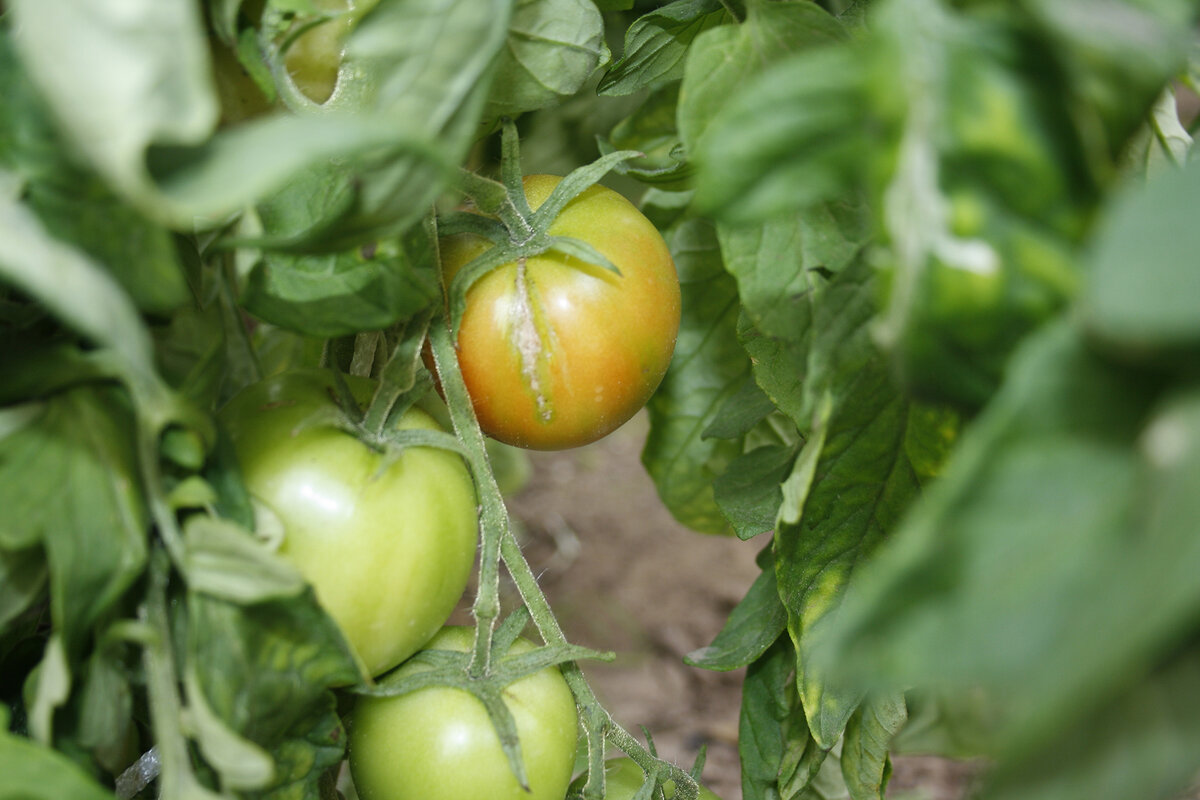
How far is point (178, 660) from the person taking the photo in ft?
1.39

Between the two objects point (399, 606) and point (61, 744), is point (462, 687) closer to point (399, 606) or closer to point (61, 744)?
point (399, 606)

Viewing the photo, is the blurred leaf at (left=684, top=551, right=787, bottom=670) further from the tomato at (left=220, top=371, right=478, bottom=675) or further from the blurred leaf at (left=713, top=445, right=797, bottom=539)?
the tomato at (left=220, top=371, right=478, bottom=675)

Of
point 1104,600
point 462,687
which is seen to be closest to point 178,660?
point 462,687

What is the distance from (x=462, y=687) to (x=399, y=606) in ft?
0.25

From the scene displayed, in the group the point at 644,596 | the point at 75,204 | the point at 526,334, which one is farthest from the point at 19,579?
the point at 644,596

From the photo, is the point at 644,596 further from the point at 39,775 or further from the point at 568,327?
the point at 39,775

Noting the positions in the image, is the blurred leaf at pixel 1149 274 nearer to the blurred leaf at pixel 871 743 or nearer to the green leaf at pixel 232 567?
the green leaf at pixel 232 567

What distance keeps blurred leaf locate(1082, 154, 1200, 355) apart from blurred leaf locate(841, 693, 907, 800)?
0.41 meters

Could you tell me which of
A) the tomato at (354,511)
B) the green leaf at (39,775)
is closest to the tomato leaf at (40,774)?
the green leaf at (39,775)

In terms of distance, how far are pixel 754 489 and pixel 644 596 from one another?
0.97 metres

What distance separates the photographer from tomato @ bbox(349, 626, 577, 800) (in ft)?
1.70

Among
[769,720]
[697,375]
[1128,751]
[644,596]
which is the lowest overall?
[644,596]

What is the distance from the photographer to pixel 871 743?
62 cm

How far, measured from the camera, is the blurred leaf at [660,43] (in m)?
0.59
